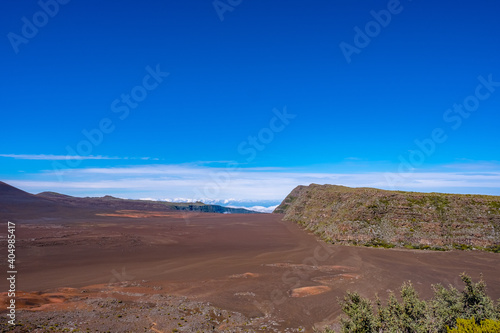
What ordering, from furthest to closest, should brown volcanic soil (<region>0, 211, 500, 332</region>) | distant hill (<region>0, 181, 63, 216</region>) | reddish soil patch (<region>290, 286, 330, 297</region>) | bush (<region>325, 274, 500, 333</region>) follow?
distant hill (<region>0, 181, 63, 216</region>)
reddish soil patch (<region>290, 286, 330, 297</region>)
brown volcanic soil (<region>0, 211, 500, 332</region>)
bush (<region>325, 274, 500, 333</region>)

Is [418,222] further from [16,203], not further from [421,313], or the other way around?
[16,203]

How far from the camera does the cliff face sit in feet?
143

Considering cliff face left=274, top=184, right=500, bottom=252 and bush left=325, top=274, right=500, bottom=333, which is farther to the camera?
cliff face left=274, top=184, right=500, bottom=252

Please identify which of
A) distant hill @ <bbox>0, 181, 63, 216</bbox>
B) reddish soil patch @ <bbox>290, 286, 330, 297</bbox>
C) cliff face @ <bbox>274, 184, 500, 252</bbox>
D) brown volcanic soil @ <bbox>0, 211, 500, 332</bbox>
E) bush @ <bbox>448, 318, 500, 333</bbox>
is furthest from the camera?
distant hill @ <bbox>0, 181, 63, 216</bbox>

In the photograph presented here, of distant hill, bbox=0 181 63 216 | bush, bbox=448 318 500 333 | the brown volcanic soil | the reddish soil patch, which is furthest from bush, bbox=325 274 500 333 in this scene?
distant hill, bbox=0 181 63 216

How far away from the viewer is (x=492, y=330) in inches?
383

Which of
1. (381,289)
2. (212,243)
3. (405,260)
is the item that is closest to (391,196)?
(405,260)

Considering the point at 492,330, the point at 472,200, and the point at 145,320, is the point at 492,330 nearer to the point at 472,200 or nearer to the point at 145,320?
the point at 145,320

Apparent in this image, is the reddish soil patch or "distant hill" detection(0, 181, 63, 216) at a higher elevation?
"distant hill" detection(0, 181, 63, 216)

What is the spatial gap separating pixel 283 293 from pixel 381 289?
9.43 metres

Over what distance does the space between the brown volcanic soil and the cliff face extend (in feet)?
9.43

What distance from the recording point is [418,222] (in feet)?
154

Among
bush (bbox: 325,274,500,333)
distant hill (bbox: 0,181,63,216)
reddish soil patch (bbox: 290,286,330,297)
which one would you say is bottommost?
reddish soil patch (bbox: 290,286,330,297)

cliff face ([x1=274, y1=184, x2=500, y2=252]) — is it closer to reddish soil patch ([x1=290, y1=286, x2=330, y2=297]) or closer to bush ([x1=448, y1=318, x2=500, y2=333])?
reddish soil patch ([x1=290, y1=286, x2=330, y2=297])
